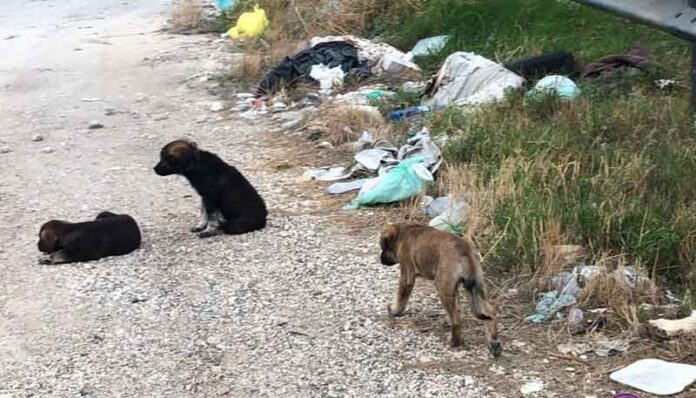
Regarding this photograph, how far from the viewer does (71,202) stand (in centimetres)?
768

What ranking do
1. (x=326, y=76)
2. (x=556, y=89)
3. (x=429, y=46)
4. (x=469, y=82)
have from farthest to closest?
(x=429, y=46), (x=326, y=76), (x=469, y=82), (x=556, y=89)

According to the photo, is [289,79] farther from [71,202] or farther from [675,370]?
[675,370]

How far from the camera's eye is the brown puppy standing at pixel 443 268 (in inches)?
193

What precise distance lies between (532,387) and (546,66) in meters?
5.00

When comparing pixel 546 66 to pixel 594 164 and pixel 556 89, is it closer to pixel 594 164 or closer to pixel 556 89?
pixel 556 89

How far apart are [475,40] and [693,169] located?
473 centimetres

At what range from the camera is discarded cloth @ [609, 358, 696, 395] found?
14.9ft

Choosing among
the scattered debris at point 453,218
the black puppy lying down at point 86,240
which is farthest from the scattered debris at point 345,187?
the black puppy lying down at point 86,240

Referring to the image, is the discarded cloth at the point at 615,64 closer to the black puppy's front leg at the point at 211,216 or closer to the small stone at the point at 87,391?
the black puppy's front leg at the point at 211,216

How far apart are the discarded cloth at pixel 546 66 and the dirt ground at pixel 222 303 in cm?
196

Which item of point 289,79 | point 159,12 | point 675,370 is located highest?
point 675,370

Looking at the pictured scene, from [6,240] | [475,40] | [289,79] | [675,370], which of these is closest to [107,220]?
[6,240]

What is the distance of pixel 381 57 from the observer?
10.7m

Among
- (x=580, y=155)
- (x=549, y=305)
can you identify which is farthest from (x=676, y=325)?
(x=580, y=155)
